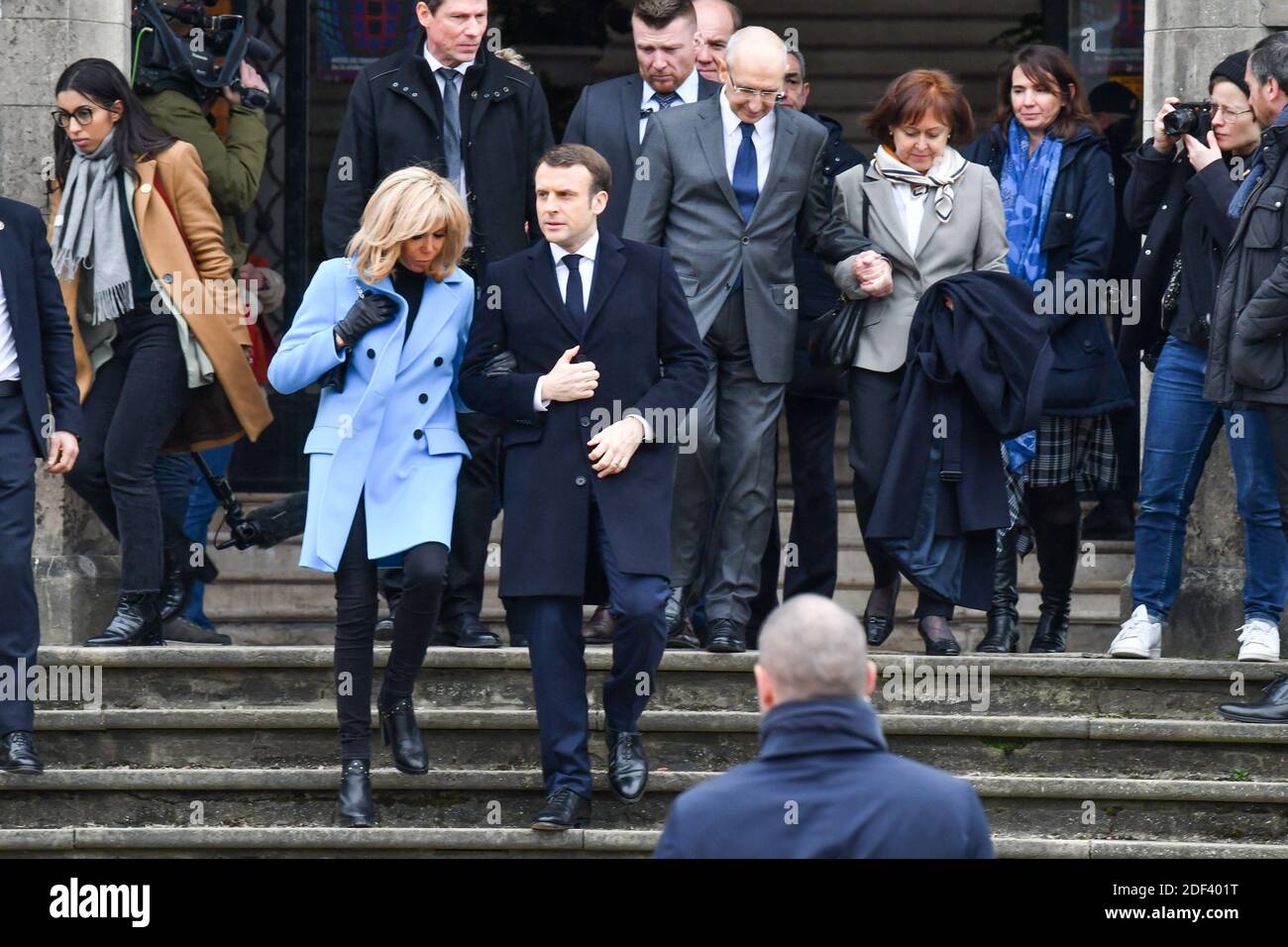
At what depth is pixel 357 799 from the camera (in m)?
6.72

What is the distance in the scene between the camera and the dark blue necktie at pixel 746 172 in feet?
25.4

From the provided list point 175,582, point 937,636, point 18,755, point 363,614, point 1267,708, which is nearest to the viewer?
point 363,614

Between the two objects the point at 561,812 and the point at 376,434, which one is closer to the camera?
the point at 561,812

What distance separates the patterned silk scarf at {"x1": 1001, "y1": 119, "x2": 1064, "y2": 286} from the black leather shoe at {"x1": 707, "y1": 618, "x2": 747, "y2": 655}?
70.1 inches

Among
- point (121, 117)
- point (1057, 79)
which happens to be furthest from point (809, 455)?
point (121, 117)

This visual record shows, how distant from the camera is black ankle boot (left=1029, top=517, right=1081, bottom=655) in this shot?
8227 millimetres

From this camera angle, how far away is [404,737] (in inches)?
271

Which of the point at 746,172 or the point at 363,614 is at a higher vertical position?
the point at 746,172

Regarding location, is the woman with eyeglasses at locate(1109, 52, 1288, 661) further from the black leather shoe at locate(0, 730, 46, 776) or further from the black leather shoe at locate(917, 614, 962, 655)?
the black leather shoe at locate(0, 730, 46, 776)

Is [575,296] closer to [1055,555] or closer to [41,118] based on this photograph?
[1055,555]

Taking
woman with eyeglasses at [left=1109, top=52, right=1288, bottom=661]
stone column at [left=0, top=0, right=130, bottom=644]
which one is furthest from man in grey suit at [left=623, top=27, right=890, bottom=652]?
stone column at [left=0, top=0, right=130, bottom=644]

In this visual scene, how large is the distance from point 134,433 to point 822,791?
4.62 m

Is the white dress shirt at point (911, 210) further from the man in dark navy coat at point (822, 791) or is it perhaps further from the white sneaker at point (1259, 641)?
the man in dark navy coat at point (822, 791)
